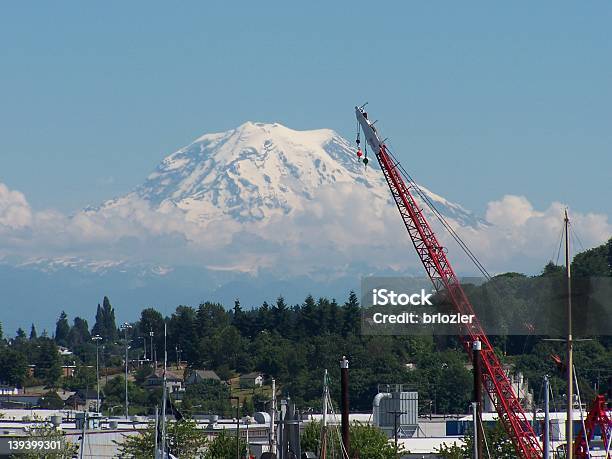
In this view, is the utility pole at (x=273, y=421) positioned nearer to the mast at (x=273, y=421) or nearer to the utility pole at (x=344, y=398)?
the mast at (x=273, y=421)

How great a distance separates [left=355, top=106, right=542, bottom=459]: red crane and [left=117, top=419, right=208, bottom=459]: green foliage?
84.2 ft

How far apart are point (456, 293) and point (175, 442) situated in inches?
1123

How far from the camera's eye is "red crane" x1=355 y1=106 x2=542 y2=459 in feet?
472

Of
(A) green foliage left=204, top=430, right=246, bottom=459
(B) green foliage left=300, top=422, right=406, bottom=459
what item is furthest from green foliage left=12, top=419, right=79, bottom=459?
(B) green foliage left=300, top=422, right=406, bottom=459

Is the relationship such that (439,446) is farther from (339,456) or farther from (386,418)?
(339,456)

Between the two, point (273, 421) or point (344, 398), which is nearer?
point (344, 398)

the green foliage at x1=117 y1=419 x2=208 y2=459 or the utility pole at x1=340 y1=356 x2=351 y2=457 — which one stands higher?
the utility pole at x1=340 y1=356 x2=351 y2=457

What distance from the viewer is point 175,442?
491 ft

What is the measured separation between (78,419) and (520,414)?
56657mm

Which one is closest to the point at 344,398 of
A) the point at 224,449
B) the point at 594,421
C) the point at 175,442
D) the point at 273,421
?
the point at 273,421

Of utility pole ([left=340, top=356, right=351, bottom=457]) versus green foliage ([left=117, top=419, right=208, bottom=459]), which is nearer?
utility pole ([left=340, top=356, right=351, bottom=457])

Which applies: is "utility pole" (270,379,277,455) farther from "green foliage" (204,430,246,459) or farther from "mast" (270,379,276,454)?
"green foliage" (204,430,246,459)

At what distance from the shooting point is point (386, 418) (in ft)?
598

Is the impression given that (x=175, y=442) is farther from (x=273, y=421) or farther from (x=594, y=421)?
(x=594, y=421)
